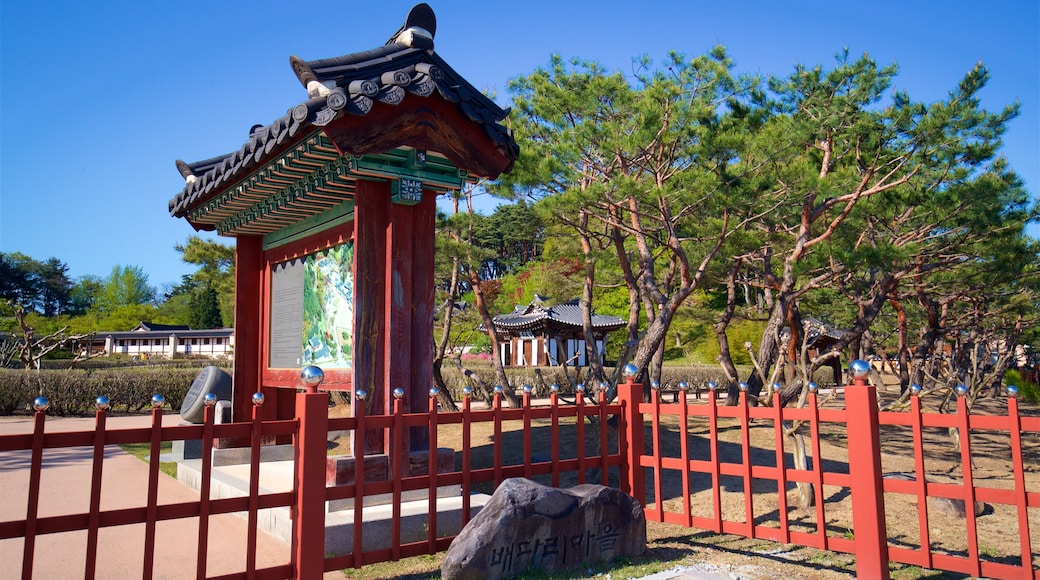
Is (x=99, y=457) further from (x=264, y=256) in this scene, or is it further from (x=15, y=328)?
(x=15, y=328)

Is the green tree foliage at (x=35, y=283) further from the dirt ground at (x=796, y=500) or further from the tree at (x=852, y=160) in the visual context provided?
the tree at (x=852, y=160)

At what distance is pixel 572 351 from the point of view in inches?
1288

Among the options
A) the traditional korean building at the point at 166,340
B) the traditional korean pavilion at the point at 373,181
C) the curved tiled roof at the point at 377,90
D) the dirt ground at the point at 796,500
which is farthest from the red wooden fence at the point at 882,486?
the traditional korean building at the point at 166,340

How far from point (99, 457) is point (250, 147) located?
3.28 m

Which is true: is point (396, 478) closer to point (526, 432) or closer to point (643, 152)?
point (526, 432)

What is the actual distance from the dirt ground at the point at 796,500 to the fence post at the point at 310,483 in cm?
233

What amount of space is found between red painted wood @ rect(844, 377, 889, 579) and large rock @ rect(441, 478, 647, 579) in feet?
4.63

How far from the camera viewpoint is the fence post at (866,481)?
13.5 ft

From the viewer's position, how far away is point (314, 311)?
676cm

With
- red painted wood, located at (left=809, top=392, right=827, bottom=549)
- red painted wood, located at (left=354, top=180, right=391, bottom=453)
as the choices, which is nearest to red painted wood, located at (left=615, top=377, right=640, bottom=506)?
red painted wood, located at (left=809, top=392, right=827, bottom=549)

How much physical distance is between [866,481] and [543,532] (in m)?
2.06

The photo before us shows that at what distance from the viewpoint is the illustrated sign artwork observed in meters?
6.16

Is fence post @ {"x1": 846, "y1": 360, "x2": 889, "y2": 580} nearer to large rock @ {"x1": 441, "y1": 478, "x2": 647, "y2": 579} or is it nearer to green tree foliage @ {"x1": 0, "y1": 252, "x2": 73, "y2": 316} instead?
large rock @ {"x1": 441, "y1": 478, "x2": 647, "y2": 579}

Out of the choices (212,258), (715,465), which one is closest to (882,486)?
(715,465)
